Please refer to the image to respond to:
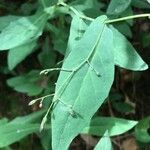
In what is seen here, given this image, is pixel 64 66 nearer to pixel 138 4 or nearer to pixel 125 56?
pixel 125 56

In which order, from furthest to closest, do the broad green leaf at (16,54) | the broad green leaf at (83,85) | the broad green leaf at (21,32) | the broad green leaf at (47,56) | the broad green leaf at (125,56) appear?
1. the broad green leaf at (47,56)
2. the broad green leaf at (16,54)
3. the broad green leaf at (21,32)
4. the broad green leaf at (125,56)
5. the broad green leaf at (83,85)

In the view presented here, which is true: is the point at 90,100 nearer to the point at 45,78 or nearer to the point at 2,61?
the point at 45,78

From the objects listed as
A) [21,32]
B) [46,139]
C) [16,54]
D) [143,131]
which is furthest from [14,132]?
[143,131]

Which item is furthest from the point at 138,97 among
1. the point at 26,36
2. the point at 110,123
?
the point at 26,36

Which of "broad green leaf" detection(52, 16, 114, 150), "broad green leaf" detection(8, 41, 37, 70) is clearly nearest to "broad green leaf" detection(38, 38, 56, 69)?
"broad green leaf" detection(8, 41, 37, 70)

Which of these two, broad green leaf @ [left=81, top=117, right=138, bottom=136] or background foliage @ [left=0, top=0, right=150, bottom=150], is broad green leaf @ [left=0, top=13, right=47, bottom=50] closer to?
background foliage @ [left=0, top=0, right=150, bottom=150]

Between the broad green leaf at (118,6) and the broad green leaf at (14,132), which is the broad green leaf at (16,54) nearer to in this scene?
the broad green leaf at (14,132)

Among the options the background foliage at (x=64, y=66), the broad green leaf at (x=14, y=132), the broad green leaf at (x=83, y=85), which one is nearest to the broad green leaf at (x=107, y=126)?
the background foliage at (x=64, y=66)

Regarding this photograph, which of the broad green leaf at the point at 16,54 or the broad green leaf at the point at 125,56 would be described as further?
the broad green leaf at the point at 16,54
